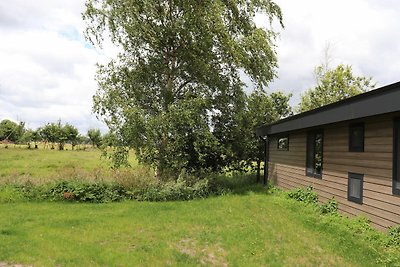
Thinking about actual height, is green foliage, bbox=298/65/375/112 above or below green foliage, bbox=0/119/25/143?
above

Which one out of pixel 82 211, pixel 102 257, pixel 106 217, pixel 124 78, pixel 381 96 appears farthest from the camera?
pixel 124 78

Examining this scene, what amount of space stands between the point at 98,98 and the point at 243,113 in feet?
20.8

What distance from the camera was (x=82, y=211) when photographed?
1031cm

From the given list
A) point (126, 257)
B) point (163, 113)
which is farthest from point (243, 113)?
point (126, 257)

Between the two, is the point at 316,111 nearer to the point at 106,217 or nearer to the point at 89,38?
the point at 106,217

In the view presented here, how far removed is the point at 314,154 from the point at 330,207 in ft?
7.81

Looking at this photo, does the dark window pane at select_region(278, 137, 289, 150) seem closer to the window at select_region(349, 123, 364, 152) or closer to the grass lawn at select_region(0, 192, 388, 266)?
the grass lawn at select_region(0, 192, 388, 266)

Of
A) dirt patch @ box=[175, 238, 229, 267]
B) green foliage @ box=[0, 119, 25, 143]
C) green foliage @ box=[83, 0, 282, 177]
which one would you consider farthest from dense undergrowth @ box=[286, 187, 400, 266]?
green foliage @ box=[0, 119, 25, 143]

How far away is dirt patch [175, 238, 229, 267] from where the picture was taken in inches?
243

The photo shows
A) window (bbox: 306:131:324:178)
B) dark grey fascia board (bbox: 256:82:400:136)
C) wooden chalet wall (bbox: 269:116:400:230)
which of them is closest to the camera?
dark grey fascia board (bbox: 256:82:400:136)

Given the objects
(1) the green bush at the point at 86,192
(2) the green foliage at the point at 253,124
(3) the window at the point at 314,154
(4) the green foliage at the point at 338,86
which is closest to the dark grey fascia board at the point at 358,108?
(3) the window at the point at 314,154

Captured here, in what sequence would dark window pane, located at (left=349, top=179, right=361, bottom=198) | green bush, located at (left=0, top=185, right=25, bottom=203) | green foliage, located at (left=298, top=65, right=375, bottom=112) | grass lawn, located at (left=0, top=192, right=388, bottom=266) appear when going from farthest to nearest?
green foliage, located at (left=298, top=65, right=375, bottom=112)
green bush, located at (left=0, top=185, right=25, bottom=203)
dark window pane, located at (left=349, top=179, right=361, bottom=198)
grass lawn, located at (left=0, top=192, right=388, bottom=266)

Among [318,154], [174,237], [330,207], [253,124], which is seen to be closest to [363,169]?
[330,207]

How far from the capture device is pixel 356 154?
8516 mm
